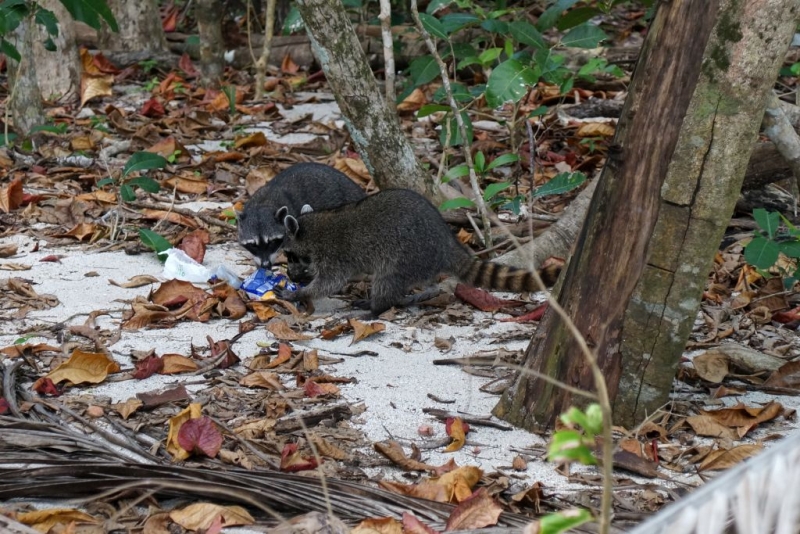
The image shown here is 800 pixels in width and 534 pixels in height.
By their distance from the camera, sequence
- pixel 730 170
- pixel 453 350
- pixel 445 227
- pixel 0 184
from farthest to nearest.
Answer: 1. pixel 0 184
2. pixel 445 227
3. pixel 453 350
4. pixel 730 170

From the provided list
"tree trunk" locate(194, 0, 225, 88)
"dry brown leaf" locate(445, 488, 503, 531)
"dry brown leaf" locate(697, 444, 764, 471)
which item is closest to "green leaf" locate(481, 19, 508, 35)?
"dry brown leaf" locate(697, 444, 764, 471)

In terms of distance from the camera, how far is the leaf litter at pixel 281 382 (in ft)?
10.7

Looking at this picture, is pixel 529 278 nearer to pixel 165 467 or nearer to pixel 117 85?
pixel 165 467

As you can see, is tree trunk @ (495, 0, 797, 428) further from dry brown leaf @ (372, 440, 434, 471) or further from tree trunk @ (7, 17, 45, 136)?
tree trunk @ (7, 17, 45, 136)

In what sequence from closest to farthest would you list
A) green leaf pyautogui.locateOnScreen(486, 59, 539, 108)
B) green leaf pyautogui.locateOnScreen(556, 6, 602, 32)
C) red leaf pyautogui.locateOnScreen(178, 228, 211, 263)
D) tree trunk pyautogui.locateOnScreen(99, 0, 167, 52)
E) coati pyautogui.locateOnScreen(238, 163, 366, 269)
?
green leaf pyautogui.locateOnScreen(486, 59, 539, 108) < green leaf pyautogui.locateOnScreen(556, 6, 602, 32) < red leaf pyautogui.locateOnScreen(178, 228, 211, 263) < coati pyautogui.locateOnScreen(238, 163, 366, 269) < tree trunk pyautogui.locateOnScreen(99, 0, 167, 52)

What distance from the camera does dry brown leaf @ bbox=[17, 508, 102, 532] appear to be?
2.88 meters

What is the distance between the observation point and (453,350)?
475 cm

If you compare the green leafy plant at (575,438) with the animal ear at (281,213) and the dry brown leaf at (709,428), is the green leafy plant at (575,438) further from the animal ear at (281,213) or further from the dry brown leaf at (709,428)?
the animal ear at (281,213)

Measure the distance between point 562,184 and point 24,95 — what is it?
430 cm

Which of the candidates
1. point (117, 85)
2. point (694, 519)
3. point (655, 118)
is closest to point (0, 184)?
point (117, 85)

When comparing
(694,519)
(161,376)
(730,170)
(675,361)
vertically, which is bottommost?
(161,376)

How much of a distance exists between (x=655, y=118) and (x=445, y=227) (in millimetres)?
2324

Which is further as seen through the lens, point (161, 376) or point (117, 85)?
point (117, 85)

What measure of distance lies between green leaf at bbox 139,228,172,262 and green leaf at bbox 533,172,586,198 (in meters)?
2.10
